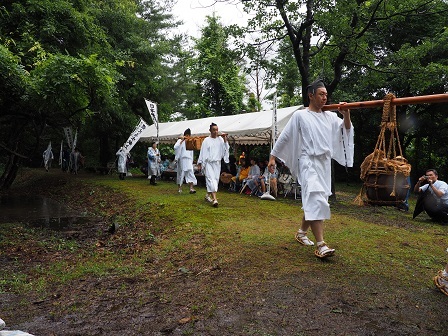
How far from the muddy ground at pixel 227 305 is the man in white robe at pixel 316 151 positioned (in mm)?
Answer: 626

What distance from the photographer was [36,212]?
9742 millimetres

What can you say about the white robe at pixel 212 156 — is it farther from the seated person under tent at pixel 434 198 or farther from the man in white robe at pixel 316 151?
the seated person under tent at pixel 434 198

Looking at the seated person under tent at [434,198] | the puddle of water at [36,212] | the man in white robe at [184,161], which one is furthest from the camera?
the man in white robe at [184,161]

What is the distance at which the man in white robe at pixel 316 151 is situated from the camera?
14.0ft

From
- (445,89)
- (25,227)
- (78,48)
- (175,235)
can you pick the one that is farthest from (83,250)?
Answer: (445,89)

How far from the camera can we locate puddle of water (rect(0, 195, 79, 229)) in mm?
8359

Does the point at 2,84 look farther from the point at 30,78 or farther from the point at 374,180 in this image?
the point at 374,180

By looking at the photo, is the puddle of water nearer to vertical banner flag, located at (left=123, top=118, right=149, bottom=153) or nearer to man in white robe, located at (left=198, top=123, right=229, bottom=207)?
man in white robe, located at (left=198, top=123, right=229, bottom=207)

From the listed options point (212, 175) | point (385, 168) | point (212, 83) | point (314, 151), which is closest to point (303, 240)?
point (314, 151)

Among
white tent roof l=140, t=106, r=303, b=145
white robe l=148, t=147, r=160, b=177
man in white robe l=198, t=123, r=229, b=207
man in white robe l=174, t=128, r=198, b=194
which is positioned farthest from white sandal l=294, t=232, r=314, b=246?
white robe l=148, t=147, r=160, b=177

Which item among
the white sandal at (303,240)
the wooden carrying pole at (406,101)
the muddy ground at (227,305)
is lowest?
the muddy ground at (227,305)

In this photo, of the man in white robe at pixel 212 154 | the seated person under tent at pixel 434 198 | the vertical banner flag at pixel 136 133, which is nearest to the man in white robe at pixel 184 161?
the man in white robe at pixel 212 154

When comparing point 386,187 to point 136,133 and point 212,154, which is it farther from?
point 136,133

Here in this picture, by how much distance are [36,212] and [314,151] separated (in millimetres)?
8077
